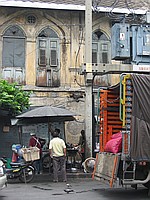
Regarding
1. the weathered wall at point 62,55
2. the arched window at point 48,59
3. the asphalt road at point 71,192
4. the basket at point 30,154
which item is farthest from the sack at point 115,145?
the arched window at point 48,59

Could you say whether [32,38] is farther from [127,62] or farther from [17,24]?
[127,62]

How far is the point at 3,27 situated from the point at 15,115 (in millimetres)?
4833

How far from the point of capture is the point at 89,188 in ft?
39.5

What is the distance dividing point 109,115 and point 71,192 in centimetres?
229

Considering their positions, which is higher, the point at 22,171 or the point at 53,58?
the point at 53,58

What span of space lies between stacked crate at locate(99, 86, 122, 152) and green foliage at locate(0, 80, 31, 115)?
5198 mm

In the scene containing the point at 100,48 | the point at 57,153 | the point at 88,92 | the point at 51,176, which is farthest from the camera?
the point at 100,48

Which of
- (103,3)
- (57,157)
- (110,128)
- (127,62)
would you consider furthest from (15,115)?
(103,3)

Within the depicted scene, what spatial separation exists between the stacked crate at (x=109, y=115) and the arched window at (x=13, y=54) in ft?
27.7

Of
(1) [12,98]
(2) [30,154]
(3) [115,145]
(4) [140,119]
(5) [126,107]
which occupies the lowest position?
(2) [30,154]

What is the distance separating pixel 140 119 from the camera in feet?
31.3

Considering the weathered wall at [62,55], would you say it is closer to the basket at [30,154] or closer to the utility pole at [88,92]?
the utility pole at [88,92]

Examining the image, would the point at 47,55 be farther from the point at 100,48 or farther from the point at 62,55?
the point at 100,48

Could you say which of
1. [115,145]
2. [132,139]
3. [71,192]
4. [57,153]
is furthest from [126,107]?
[57,153]
